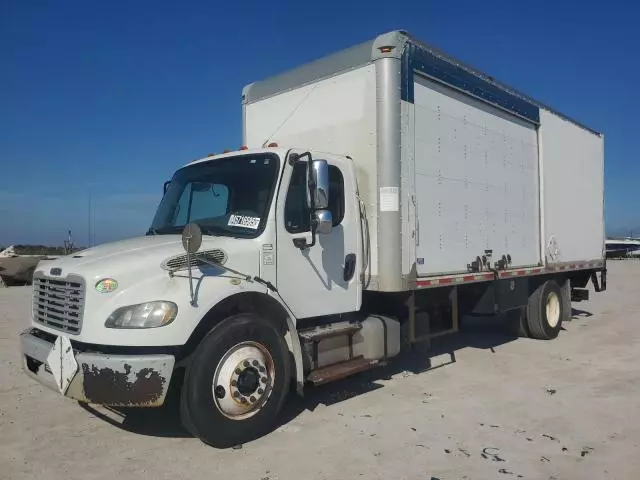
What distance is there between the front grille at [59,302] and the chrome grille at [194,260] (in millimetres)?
685

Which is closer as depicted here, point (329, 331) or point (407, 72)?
point (329, 331)

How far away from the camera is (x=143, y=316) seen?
4160 mm

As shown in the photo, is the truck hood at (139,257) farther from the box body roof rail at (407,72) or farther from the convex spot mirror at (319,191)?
the box body roof rail at (407,72)

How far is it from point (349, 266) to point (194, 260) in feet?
6.21

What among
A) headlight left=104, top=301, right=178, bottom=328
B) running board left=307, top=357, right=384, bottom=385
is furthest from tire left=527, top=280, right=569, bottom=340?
headlight left=104, top=301, right=178, bottom=328

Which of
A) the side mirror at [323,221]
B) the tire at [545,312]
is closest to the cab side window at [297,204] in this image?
the side mirror at [323,221]

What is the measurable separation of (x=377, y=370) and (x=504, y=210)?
3061mm

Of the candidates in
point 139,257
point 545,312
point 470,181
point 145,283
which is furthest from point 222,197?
point 545,312

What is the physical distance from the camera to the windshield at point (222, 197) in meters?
5.14

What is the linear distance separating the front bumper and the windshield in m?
1.46

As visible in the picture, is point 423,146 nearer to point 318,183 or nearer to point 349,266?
point 349,266

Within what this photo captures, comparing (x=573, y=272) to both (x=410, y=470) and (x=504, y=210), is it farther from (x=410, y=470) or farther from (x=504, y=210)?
(x=410, y=470)

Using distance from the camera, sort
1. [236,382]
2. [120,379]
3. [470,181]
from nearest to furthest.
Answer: [120,379]
[236,382]
[470,181]

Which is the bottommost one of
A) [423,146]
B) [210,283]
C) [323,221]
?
[210,283]
